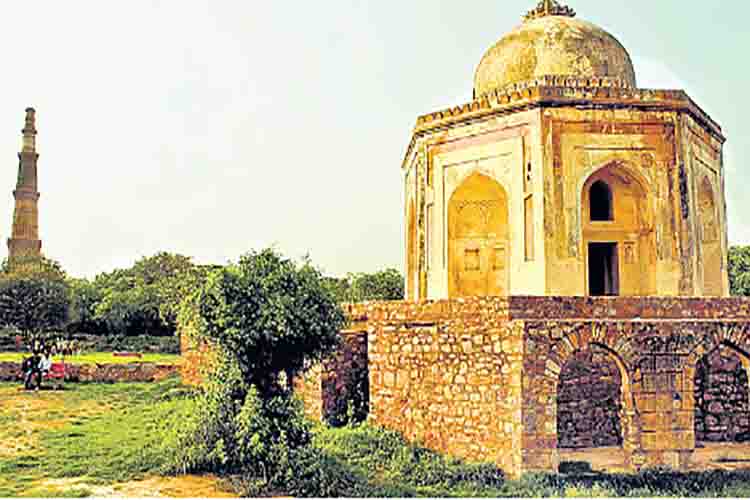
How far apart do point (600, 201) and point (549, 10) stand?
518 cm

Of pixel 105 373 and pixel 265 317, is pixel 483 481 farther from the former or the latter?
pixel 105 373

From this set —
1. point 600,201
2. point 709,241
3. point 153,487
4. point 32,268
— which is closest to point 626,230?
point 600,201

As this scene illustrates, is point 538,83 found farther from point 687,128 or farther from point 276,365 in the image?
point 276,365

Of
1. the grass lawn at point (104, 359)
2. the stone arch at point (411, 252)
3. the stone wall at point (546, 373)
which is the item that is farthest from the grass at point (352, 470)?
the grass lawn at point (104, 359)

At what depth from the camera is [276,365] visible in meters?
9.42

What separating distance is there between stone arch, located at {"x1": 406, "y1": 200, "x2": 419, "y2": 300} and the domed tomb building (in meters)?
0.30

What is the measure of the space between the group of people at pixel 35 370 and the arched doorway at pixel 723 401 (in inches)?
555

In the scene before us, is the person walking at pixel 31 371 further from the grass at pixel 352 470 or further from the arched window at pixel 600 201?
the arched window at pixel 600 201

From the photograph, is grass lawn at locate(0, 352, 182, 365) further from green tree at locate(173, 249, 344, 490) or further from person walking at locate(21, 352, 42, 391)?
green tree at locate(173, 249, 344, 490)

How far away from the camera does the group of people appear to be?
1661cm

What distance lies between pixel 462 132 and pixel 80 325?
27642 mm

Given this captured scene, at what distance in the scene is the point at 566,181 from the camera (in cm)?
1397

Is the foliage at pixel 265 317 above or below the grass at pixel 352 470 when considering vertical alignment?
above

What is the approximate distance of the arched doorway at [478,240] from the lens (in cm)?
1571
